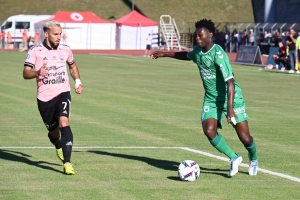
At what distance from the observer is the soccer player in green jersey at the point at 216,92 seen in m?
9.84

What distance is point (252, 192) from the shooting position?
9094mm

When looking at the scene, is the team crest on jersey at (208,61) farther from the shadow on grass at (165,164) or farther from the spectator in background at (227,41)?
the spectator in background at (227,41)

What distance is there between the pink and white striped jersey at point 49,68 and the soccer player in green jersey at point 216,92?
1751 mm

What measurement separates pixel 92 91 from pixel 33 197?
54.4ft

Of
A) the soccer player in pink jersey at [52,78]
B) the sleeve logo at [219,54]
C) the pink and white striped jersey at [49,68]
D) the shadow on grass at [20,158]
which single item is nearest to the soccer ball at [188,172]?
the sleeve logo at [219,54]

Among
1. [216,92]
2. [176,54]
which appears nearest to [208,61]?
[216,92]

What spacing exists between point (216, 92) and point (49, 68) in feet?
7.16

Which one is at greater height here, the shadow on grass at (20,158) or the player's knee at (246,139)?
the player's knee at (246,139)

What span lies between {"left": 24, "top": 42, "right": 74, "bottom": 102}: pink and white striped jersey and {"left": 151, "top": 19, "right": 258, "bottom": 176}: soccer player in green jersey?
1.75 meters

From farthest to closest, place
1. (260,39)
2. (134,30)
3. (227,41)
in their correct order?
(134,30)
(227,41)
(260,39)

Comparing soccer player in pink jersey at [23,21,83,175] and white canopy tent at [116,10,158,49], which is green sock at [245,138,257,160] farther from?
white canopy tent at [116,10,158,49]

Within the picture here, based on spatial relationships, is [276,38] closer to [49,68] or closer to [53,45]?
[53,45]

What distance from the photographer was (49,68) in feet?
33.8

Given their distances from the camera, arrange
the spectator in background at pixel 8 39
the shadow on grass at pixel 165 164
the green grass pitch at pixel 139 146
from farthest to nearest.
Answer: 1. the spectator in background at pixel 8 39
2. the shadow on grass at pixel 165 164
3. the green grass pitch at pixel 139 146
